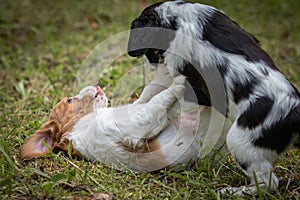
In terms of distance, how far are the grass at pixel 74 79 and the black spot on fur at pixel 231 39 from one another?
92 cm

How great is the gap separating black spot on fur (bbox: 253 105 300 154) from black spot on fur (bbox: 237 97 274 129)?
0.27 ft

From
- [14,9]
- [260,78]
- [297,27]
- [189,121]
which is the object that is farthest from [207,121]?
[14,9]

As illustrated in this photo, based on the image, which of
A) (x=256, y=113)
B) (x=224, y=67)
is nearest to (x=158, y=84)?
(x=224, y=67)

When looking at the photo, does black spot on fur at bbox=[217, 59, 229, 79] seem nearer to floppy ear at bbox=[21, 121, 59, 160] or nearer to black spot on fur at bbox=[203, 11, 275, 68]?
black spot on fur at bbox=[203, 11, 275, 68]

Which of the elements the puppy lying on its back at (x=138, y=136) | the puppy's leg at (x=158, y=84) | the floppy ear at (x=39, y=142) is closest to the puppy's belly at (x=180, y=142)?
the puppy lying on its back at (x=138, y=136)

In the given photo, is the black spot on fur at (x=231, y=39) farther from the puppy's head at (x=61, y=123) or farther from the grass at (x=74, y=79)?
the puppy's head at (x=61, y=123)

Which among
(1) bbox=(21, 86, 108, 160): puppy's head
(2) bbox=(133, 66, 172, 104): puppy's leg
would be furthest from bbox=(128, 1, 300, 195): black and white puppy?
(1) bbox=(21, 86, 108, 160): puppy's head

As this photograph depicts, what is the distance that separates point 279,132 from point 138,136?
113 centimetres

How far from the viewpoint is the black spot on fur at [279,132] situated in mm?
3361

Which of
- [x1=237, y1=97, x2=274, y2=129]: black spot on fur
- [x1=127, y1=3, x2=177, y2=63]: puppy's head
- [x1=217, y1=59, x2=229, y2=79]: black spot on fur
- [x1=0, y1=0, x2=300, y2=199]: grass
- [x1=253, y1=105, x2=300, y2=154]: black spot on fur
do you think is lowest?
[x1=0, y1=0, x2=300, y2=199]: grass

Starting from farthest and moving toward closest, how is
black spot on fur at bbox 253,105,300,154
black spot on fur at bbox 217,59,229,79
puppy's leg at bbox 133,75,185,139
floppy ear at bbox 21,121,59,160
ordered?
1. floppy ear at bbox 21,121,59,160
2. puppy's leg at bbox 133,75,185,139
3. black spot on fur at bbox 217,59,229,79
4. black spot on fur at bbox 253,105,300,154

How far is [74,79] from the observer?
602 cm

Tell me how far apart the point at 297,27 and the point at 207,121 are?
4.21 meters

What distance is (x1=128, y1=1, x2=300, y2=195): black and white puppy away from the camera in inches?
133
